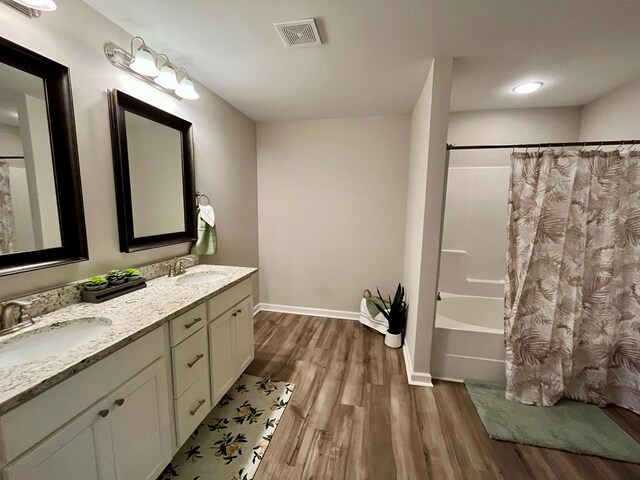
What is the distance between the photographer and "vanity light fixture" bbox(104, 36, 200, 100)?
142 centimetres

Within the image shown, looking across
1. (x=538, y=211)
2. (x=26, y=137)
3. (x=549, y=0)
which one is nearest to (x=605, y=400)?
(x=538, y=211)

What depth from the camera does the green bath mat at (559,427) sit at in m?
1.44

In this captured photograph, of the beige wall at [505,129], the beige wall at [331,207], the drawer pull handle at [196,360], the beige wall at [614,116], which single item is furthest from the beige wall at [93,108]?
the beige wall at [614,116]

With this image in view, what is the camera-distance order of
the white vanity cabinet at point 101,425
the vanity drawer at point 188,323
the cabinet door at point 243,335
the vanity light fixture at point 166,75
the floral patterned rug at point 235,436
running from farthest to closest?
the cabinet door at point 243,335 → the vanity light fixture at point 166,75 → the floral patterned rug at point 235,436 → the vanity drawer at point 188,323 → the white vanity cabinet at point 101,425

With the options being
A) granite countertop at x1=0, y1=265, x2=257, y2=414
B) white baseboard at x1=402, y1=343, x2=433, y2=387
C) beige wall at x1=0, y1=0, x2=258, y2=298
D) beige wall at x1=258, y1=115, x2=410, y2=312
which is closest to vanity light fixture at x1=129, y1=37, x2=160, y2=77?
beige wall at x1=0, y1=0, x2=258, y2=298

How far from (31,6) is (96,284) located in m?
1.21

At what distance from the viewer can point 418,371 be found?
6.47ft

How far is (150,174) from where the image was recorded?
1706 millimetres

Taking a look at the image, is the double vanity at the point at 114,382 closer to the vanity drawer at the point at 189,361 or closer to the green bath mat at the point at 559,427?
the vanity drawer at the point at 189,361

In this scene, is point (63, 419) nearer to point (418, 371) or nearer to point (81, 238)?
point (81, 238)

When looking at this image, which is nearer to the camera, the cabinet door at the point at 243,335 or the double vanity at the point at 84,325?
the double vanity at the point at 84,325

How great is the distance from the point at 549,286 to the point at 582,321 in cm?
36

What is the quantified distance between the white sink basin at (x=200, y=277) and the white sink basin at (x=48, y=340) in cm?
64

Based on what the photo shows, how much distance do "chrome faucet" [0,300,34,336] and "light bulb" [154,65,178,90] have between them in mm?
1397
